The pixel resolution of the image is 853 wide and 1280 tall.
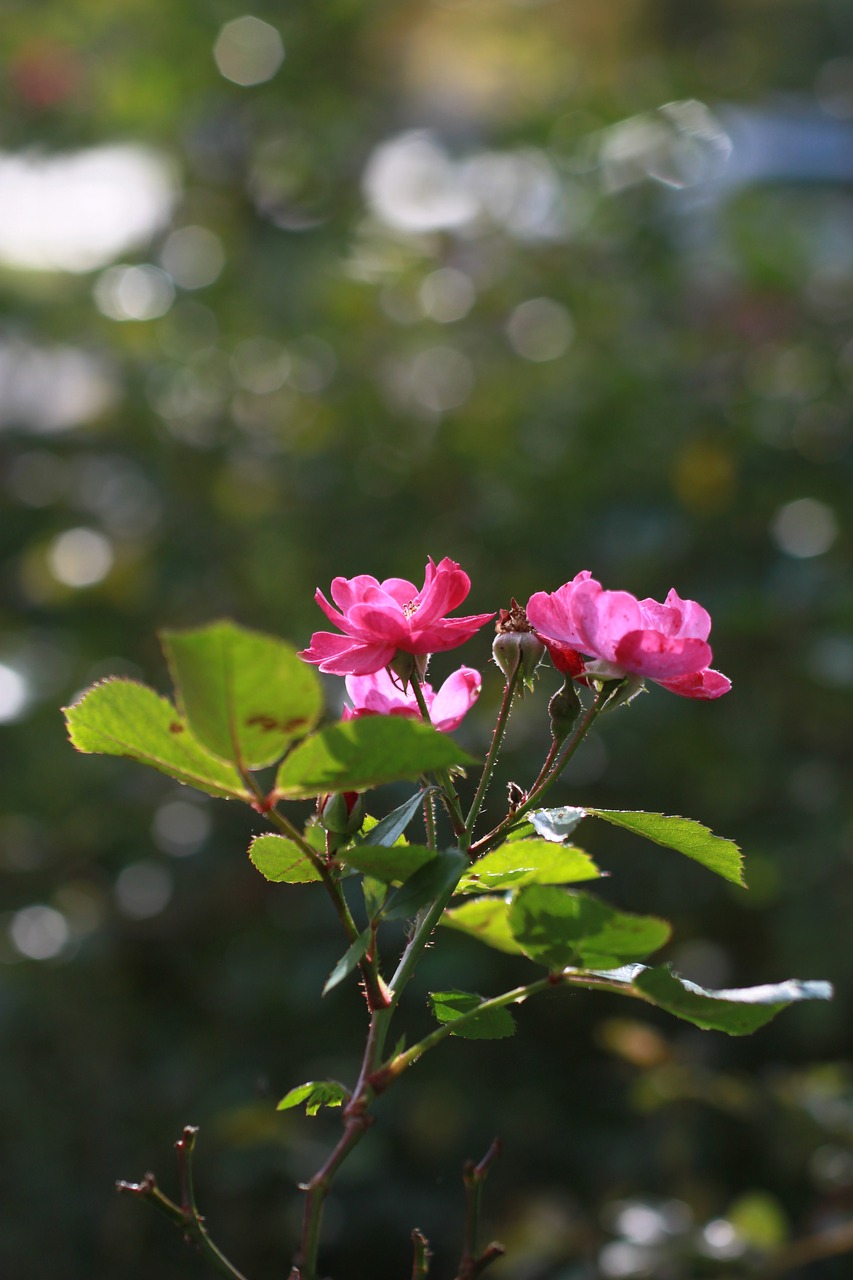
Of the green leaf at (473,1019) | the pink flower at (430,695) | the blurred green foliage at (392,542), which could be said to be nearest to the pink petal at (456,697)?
the pink flower at (430,695)

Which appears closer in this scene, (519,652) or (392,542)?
(519,652)

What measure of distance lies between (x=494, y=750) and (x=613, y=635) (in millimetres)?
64

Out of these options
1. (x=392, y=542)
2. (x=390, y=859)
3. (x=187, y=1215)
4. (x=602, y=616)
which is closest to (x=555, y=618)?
(x=602, y=616)

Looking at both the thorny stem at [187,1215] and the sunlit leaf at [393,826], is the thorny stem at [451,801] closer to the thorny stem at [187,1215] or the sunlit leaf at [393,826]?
the sunlit leaf at [393,826]

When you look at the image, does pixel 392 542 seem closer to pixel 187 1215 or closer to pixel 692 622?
pixel 692 622

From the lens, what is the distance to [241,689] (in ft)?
1.16

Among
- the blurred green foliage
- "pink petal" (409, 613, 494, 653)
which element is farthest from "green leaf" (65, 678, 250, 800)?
the blurred green foliage

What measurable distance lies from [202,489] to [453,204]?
655mm

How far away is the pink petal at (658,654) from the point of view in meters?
0.44

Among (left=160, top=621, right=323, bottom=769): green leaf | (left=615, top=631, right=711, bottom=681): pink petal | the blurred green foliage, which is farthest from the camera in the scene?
the blurred green foliage

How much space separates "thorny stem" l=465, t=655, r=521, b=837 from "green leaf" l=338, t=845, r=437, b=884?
0.03 metres

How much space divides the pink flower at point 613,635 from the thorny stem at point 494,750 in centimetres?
2

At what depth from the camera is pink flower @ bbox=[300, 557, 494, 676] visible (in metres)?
0.47

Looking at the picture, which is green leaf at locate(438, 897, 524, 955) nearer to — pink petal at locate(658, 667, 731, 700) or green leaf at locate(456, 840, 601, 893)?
green leaf at locate(456, 840, 601, 893)
